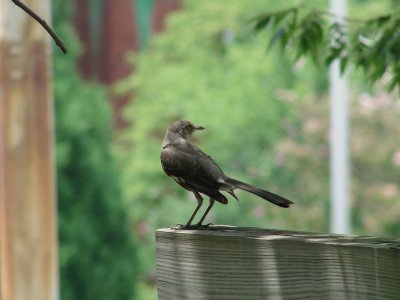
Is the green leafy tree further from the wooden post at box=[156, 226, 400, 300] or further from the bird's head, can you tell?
the wooden post at box=[156, 226, 400, 300]

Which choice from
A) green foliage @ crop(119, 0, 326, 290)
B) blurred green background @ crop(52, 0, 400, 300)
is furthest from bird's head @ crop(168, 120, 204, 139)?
green foliage @ crop(119, 0, 326, 290)

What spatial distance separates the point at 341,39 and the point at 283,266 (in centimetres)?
181

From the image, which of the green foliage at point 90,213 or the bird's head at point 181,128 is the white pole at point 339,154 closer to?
the green foliage at point 90,213

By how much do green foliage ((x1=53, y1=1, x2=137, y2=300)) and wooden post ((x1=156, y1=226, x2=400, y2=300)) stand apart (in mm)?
9203

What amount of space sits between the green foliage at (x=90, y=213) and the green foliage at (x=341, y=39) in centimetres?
782

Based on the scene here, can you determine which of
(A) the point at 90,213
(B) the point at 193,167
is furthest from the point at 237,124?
(B) the point at 193,167

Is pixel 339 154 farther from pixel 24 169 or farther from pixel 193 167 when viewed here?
pixel 193 167

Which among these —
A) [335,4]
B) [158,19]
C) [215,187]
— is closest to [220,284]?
[215,187]

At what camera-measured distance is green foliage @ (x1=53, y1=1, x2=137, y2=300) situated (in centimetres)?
1163

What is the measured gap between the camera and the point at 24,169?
5.78 meters

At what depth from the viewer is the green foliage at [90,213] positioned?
458 inches

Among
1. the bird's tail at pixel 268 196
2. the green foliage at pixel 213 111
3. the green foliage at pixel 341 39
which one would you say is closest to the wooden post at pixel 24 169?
the green foliage at pixel 341 39

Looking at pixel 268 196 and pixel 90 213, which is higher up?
pixel 90 213

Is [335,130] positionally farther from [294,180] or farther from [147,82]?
[147,82]
